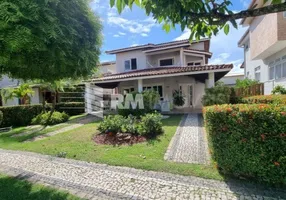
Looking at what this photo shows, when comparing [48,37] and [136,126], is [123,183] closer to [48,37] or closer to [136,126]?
[48,37]

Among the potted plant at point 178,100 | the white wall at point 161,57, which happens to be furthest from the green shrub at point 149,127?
the white wall at point 161,57

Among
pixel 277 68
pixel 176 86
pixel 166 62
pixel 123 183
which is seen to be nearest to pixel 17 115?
pixel 123 183

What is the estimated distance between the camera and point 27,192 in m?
4.76

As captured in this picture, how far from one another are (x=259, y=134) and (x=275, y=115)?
0.57m

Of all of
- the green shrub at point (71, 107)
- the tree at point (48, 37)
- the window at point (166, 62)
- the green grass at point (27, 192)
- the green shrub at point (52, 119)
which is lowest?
the green grass at point (27, 192)

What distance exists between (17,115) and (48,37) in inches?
710

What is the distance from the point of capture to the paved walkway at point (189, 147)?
6.54 m

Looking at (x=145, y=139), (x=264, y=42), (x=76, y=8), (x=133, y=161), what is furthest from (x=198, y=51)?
(x=76, y=8)

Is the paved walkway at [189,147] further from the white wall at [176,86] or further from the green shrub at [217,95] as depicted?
the white wall at [176,86]

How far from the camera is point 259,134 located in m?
4.41

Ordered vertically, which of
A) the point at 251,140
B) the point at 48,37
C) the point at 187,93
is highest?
→ the point at 48,37

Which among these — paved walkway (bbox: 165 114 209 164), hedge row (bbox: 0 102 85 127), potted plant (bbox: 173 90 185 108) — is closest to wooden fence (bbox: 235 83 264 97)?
potted plant (bbox: 173 90 185 108)

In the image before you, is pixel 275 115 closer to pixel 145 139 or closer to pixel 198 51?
pixel 145 139

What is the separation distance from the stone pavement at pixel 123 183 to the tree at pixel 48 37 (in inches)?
119
